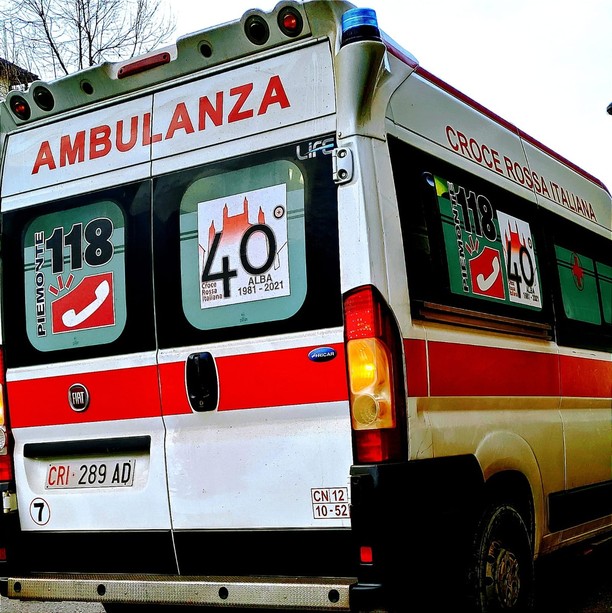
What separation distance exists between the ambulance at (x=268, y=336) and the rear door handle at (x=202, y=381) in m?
0.01

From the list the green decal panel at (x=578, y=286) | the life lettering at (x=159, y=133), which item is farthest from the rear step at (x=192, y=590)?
the green decal panel at (x=578, y=286)

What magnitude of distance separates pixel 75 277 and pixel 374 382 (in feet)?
5.40

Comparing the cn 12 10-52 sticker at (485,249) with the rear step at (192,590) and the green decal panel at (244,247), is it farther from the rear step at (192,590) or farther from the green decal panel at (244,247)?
the rear step at (192,590)

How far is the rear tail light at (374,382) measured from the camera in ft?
12.1

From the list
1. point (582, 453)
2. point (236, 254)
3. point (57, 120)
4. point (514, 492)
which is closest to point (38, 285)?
point (57, 120)

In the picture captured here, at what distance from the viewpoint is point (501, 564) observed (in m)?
4.34

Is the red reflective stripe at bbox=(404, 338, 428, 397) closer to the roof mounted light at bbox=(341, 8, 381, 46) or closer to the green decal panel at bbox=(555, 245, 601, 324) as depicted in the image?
the roof mounted light at bbox=(341, 8, 381, 46)

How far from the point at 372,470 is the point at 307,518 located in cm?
40

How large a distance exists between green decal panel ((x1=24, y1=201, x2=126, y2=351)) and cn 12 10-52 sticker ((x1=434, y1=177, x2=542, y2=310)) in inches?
60.0

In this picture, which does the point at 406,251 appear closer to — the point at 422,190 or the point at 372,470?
the point at 422,190

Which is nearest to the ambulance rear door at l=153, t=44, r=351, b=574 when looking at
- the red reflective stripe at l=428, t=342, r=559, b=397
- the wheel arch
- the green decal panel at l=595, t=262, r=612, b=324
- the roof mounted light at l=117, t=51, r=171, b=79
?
the roof mounted light at l=117, t=51, r=171, b=79

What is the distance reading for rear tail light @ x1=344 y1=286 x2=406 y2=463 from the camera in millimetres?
3680

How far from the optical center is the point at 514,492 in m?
4.69

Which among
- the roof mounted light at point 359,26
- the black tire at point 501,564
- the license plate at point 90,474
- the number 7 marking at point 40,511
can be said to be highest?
the roof mounted light at point 359,26
